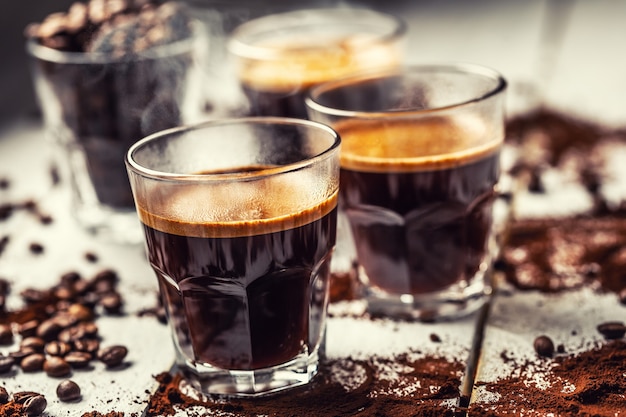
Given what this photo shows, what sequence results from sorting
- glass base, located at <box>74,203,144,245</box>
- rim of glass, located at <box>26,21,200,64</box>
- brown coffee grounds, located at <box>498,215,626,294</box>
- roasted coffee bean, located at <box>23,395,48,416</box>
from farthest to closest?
1. glass base, located at <box>74,203,144,245</box>
2. rim of glass, located at <box>26,21,200,64</box>
3. brown coffee grounds, located at <box>498,215,626,294</box>
4. roasted coffee bean, located at <box>23,395,48,416</box>

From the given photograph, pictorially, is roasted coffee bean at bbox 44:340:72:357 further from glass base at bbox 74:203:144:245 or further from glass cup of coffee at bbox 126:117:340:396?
glass base at bbox 74:203:144:245

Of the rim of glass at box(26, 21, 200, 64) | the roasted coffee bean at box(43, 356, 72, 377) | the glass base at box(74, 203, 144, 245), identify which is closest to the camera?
the roasted coffee bean at box(43, 356, 72, 377)

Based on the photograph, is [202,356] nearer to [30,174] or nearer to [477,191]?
[477,191]

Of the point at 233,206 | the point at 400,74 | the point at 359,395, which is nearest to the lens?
the point at 233,206

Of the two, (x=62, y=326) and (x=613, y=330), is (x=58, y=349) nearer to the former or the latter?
(x=62, y=326)

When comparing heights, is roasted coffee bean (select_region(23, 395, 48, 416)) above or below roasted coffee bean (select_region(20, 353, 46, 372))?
above

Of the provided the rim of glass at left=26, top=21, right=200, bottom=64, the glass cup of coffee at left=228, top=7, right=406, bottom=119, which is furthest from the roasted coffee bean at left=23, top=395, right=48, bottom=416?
the glass cup of coffee at left=228, top=7, right=406, bottom=119

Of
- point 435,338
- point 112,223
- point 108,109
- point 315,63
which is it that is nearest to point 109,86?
point 108,109
